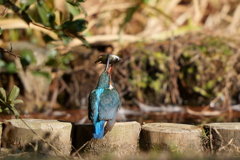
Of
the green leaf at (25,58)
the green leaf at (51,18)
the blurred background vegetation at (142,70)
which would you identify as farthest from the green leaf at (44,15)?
the blurred background vegetation at (142,70)

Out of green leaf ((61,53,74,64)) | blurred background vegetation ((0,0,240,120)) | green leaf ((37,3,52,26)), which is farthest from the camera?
blurred background vegetation ((0,0,240,120))

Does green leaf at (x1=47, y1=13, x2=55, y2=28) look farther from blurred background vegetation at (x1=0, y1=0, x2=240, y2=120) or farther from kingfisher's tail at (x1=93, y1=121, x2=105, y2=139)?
blurred background vegetation at (x1=0, y1=0, x2=240, y2=120)

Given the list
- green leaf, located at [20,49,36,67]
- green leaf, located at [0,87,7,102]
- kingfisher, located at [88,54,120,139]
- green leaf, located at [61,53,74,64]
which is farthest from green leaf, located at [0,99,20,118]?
green leaf, located at [61,53,74,64]

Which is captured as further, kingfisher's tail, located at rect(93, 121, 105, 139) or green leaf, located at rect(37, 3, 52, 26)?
kingfisher's tail, located at rect(93, 121, 105, 139)

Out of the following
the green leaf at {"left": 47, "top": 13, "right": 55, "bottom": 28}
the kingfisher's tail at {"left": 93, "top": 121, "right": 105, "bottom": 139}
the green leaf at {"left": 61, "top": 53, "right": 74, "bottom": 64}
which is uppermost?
the green leaf at {"left": 61, "top": 53, "right": 74, "bottom": 64}

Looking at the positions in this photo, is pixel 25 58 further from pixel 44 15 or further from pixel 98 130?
pixel 98 130

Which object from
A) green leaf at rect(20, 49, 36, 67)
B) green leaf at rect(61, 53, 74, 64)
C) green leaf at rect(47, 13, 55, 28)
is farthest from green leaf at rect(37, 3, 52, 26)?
green leaf at rect(61, 53, 74, 64)

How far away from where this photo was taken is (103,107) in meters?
2.66

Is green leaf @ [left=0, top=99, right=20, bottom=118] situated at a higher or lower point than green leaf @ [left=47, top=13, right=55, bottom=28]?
lower

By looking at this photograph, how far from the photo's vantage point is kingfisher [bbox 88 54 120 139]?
8.30ft

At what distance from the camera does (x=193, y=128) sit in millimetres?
2676

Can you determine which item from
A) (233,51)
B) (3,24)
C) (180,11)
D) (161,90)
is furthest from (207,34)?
(3,24)

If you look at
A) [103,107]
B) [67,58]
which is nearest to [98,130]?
[103,107]

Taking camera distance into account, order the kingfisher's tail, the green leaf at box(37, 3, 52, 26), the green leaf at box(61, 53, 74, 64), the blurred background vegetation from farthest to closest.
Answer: the blurred background vegetation → the green leaf at box(61, 53, 74, 64) → the kingfisher's tail → the green leaf at box(37, 3, 52, 26)
